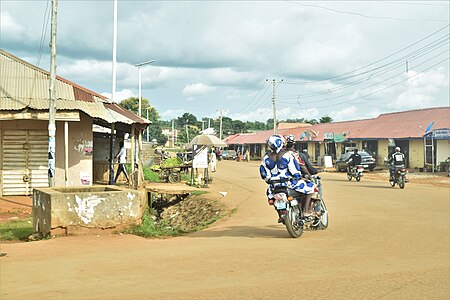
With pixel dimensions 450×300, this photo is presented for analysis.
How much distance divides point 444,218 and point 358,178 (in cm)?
1555

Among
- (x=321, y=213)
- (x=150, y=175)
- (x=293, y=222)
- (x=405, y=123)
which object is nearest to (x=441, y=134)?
(x=405, y=123)

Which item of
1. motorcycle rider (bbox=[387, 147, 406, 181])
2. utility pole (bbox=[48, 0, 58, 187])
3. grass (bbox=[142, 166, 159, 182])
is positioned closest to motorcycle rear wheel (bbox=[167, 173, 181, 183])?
grass (bbox=[142, 166, 159, 182])

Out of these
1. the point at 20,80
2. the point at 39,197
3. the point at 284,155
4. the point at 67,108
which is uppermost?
the point at 20,80

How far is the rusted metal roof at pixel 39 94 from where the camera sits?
651 inches

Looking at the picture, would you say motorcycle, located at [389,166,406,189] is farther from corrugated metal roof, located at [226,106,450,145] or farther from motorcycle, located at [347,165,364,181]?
corrugated metal roof, located at [226,106,450,145]

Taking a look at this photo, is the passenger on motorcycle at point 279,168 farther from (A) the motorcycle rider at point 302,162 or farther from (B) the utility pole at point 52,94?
(B) the utility pole at point 52,94

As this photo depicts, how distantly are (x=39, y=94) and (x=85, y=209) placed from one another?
344 inches

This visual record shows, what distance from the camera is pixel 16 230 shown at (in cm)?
1199

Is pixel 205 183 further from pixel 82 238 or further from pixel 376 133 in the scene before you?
pixel 376 133

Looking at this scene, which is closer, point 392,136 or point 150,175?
point 150,175

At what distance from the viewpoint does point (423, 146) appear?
124ft

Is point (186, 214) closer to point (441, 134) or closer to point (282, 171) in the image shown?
point (282, 171)

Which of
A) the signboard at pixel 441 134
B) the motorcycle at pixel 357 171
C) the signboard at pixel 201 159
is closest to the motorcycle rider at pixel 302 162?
the signboard at pixel 201 159

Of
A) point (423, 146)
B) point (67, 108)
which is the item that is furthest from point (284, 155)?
point (423, 146)
